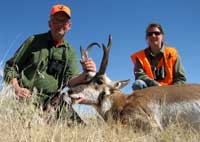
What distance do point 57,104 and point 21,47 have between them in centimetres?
122

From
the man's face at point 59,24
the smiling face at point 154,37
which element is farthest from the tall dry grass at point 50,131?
the smiling face at point 154,37

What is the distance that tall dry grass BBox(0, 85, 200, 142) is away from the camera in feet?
14.7

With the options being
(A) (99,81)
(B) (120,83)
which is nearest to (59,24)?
(A) (99,81)

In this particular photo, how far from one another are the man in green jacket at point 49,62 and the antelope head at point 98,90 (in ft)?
0.55

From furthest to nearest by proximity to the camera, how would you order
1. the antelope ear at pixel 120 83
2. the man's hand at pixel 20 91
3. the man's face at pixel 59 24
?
A: 1. the antelope ear at pixel 120 83
2. the man's face at pixel 59 24
3. the man's hand at pixel 20 91

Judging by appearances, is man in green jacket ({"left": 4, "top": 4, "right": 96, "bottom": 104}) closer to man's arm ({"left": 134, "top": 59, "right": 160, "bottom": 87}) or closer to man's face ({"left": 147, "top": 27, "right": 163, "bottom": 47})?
man's arm ({"left": 134, "top": 59, "right": 160, "bottom": 87})

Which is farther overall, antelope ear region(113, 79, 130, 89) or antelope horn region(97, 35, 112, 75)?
antelope ear region(113, 79, 130, 89)

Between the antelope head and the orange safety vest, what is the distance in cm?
108

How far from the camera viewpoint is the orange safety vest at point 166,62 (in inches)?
328

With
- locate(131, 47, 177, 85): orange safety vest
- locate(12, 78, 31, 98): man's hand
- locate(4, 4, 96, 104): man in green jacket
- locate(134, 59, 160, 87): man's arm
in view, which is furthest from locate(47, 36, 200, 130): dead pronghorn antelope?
locate(131, 47, 177, 85): orange safety vest

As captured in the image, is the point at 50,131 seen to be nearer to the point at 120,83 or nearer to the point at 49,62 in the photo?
the point at 49,62

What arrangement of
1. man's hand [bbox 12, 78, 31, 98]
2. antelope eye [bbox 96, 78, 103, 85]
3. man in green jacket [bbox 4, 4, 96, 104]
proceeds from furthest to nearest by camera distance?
antelope eye [bbox 96, 78, 103, 85] < man in green jacket [bbox 4, 4, 96, 104] < man's hand [bbox 12, 78, 31, 98]

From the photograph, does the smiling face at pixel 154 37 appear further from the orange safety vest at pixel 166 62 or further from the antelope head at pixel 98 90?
the antelope head at pixel 98 90

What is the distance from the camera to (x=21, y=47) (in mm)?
7168
